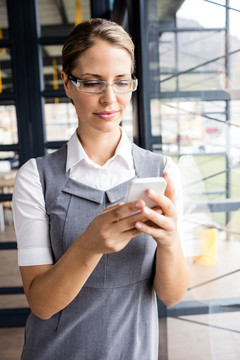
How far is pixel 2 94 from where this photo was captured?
2154 millimetres

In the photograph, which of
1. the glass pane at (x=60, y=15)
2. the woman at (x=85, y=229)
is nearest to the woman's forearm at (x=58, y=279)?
the woman at (x=85, y=229)

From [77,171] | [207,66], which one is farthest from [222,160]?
[77,171]

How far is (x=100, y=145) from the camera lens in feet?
2.70

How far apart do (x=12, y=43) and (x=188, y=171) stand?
1.58 metres

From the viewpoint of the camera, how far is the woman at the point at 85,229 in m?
0.70

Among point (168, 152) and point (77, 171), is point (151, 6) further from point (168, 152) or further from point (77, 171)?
point (77, 171)

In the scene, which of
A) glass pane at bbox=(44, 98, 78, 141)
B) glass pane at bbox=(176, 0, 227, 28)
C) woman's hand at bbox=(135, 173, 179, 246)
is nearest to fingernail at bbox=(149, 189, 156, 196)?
woman's hand at bbox=(135, 173, 179, 246)

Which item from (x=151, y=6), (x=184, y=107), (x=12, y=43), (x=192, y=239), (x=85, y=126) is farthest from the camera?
(x=12, y=43)

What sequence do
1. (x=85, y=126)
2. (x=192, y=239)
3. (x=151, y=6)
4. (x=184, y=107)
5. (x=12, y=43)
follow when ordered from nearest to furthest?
1. (x=85, y=126)
2. (x=184, y=107)
3. (x=192, y=239)
4. (x=151, y=6)
5. (x=12, y=43)

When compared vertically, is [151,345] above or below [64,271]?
below

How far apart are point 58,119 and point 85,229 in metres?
1.69

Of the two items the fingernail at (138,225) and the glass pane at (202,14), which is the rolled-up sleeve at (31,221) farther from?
the glass pane at (202,14)

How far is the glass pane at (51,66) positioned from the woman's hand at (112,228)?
1.80m

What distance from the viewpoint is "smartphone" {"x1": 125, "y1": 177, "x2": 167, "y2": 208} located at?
53 centimetres
